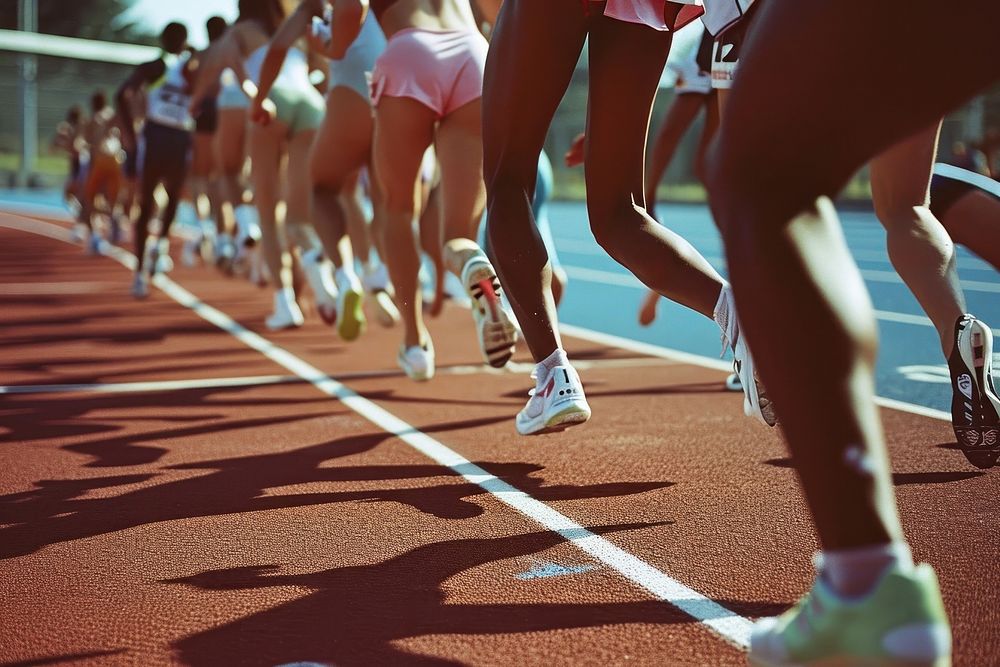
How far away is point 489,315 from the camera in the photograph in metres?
4.09

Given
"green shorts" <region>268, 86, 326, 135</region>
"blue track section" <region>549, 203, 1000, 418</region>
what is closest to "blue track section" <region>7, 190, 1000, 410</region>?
"blue track section" <region>549, 203, 1000, 418</region>

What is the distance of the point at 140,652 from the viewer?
7.33 ft

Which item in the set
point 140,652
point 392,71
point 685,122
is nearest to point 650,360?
point 685,122

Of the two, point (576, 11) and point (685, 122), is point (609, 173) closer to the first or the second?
point (576, 11)

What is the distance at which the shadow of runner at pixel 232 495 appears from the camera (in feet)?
10.5

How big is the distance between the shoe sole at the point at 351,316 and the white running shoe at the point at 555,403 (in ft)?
9.44

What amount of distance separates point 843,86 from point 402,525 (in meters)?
1.95

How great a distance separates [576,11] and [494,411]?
2.28m

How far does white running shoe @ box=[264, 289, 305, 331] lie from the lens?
8.15 metres

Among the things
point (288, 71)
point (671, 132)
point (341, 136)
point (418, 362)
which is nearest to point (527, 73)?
point (418, 362)

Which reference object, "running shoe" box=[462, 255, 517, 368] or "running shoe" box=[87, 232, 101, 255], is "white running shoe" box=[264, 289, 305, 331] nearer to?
"running shoe" box=[462, 255, 517, 368]

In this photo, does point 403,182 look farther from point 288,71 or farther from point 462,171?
point 288,71

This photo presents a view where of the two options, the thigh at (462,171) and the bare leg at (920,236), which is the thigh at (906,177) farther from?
the thigh at (462,171)

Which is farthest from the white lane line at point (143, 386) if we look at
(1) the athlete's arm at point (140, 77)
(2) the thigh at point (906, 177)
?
(1) the athlete's arm at point (140, 77)
